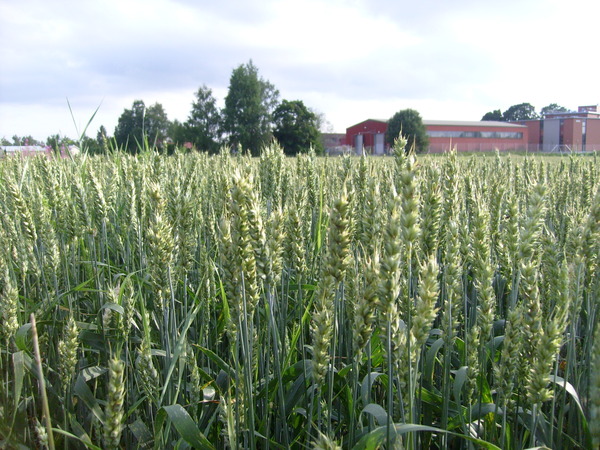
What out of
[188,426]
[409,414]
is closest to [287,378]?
[188,426]

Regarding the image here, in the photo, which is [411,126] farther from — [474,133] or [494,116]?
[494,116]

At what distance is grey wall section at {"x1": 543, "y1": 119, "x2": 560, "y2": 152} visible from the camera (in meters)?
77.2

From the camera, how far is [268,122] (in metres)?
65.9

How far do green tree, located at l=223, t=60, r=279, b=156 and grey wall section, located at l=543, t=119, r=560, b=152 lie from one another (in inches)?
1904

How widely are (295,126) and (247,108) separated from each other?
8895 millimetres

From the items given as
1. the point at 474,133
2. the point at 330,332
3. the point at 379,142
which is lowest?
the point at 330,332

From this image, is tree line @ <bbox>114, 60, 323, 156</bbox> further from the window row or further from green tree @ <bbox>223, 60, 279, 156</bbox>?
the window row

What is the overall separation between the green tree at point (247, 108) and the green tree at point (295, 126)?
3093 mm

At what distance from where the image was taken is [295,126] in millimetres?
60438

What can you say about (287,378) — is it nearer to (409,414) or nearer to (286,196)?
(409,414)

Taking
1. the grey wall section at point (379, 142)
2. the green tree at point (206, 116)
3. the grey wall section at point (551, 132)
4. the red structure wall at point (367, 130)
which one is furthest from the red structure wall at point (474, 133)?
the green tree at point (206, 116)

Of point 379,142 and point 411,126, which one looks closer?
point 411,126

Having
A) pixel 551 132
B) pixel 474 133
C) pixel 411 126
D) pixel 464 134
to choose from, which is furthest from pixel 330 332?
pixel 551 132

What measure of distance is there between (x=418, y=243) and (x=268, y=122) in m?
66.4
